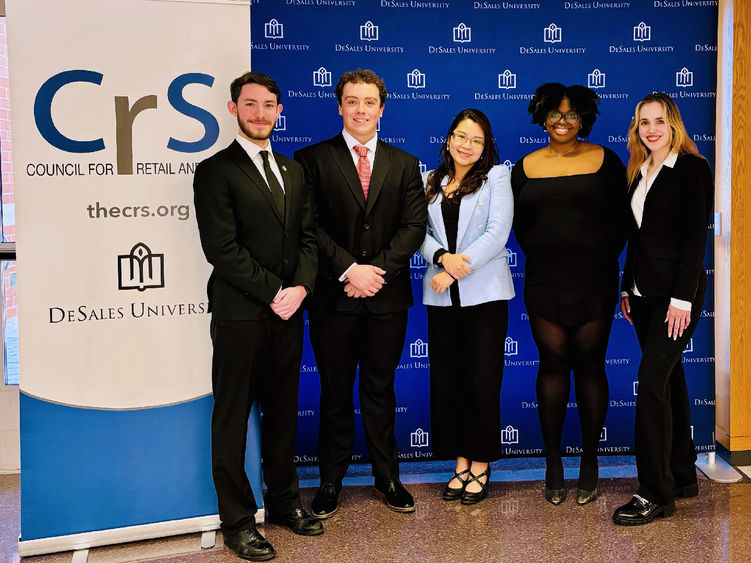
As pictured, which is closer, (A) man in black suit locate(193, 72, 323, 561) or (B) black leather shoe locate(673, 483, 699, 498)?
(A) man in black suit locate(193, 72, 323, 561)

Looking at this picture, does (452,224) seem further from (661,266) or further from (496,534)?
(496,534)

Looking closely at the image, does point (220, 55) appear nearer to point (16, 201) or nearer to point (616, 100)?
point (16, 201)

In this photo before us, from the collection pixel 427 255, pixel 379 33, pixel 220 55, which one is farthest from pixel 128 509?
pixel 379 33

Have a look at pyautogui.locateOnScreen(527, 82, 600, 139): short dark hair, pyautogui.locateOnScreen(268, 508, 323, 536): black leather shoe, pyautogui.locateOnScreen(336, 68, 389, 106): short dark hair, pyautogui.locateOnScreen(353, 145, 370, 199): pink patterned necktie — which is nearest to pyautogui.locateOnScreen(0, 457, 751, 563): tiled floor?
pyautogui.locateOnScreen(268, 508, 323, 536): black leather shoe

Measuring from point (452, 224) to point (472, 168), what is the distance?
27cm

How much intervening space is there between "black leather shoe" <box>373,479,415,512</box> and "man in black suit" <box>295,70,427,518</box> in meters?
0.02

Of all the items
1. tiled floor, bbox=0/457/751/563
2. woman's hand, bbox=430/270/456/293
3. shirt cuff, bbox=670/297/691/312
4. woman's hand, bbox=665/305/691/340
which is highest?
woman's hand, bbox=430/270/456/293

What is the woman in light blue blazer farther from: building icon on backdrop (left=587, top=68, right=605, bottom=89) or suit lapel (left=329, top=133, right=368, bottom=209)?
building icon on backdrop (left=587, top=68, right=605, bottom=89)

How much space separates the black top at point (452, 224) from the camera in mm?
3422

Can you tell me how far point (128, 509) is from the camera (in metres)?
3.17

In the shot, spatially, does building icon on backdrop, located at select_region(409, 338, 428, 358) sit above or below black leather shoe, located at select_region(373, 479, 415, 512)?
above

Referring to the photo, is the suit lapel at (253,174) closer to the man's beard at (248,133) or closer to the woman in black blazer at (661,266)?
the man's beard at (248,133)

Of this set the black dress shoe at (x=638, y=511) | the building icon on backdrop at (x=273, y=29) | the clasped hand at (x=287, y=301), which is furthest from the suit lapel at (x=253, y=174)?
the black dress shoe at (x=638, y=511)

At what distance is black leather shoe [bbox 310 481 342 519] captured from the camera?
3.41 meters
